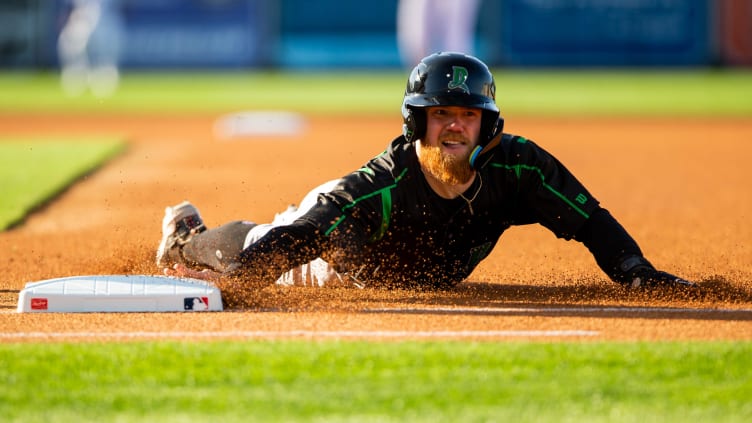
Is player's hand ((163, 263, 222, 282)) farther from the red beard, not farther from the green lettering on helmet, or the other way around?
the green lettering on helmet

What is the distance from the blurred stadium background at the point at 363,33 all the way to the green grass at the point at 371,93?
21.4 inches

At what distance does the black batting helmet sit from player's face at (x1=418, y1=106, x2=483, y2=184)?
0.04 m

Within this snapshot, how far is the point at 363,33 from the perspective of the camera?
27.8m

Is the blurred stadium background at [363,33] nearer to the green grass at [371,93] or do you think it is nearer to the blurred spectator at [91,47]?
the blurred spectator at [91,47]

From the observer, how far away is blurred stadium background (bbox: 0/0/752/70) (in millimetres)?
26594

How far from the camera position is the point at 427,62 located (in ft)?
18.9

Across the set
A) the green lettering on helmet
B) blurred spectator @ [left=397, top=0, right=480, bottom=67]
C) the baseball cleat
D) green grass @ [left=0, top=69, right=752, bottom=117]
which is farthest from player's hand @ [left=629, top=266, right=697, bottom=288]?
blurred spectator @ [left=397, top=0, right=480, bottom=67]

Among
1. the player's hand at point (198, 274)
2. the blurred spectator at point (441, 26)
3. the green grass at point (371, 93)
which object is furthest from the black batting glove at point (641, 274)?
the blurred spectator at point (441, 26)

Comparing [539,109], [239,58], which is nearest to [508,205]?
[539,109]

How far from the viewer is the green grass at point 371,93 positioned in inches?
829

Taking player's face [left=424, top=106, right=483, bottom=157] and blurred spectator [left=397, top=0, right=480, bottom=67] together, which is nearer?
player's face [left=424, top=106, right=483, bottom=157]

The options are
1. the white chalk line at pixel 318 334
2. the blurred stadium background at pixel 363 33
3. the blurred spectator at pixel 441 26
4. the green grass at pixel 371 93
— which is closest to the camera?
the white chalk line at pixel 318 334

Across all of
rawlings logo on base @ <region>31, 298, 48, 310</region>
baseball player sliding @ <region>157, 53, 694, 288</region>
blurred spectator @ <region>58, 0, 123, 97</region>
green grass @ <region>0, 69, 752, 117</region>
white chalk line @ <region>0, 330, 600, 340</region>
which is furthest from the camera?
blurred spectator @ <region>58, 0, 123, 97</region>

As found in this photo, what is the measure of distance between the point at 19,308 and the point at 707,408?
3.06 metres
